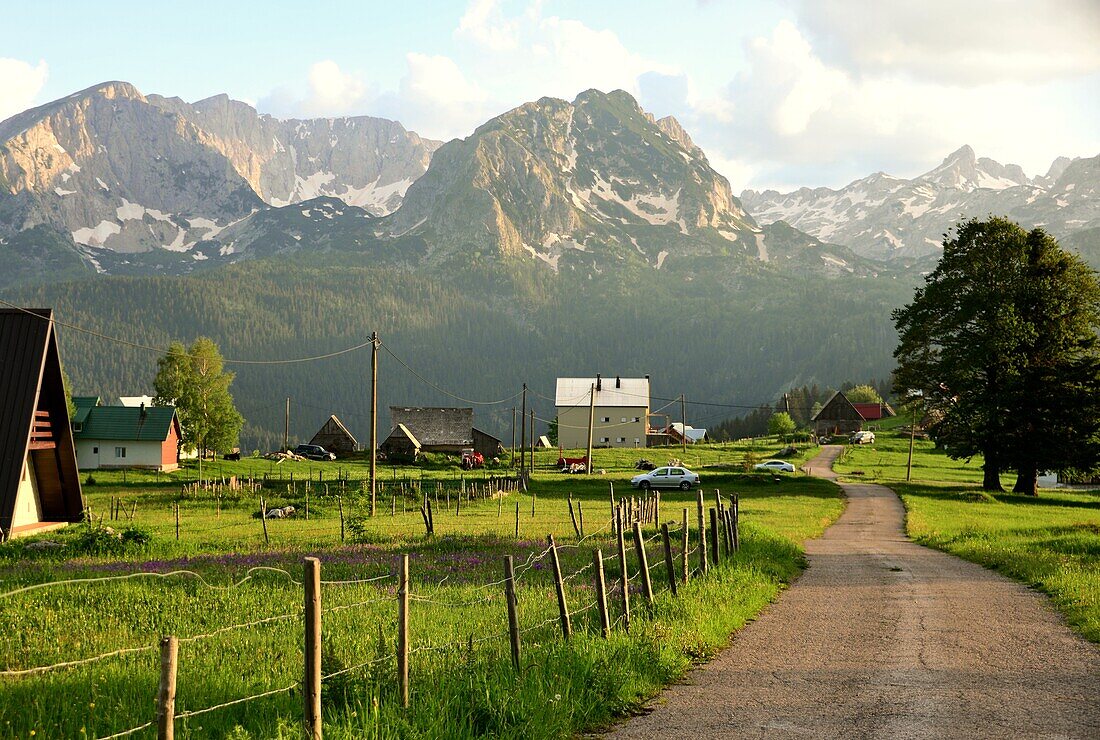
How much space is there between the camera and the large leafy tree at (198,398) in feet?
344

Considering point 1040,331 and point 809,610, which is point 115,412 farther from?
point 809,610

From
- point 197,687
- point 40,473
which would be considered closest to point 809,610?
point 197,687

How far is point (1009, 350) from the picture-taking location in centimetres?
5444

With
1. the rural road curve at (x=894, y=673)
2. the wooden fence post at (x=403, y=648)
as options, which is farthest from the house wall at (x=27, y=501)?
the wooden fence post at (x=403, y=648)

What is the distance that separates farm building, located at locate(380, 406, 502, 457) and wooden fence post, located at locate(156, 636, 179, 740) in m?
109

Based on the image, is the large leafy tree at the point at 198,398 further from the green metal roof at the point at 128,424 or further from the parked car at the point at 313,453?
the green metal roof at the point at 128,424

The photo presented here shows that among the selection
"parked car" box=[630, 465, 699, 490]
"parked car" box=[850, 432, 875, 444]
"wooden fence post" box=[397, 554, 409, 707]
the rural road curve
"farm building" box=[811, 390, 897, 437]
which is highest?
"farm building" box=[811, 390, 897, 437]

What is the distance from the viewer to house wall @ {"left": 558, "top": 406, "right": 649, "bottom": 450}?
13100cm

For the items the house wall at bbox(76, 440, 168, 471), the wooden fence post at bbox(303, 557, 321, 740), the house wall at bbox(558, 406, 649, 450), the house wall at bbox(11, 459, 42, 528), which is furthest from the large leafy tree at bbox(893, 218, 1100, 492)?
the house wall at bbox(558, 406, 649, 450)

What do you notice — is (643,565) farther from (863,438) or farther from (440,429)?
(863,438)

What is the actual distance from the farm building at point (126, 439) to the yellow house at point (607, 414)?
56807 millimetres

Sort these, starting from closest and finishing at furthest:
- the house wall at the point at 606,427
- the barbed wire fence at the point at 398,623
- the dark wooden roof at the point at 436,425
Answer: the barbed wire fence at the point at 398,623
the dark wooden roof at the point at 436,425
the house wall at the point at 606,427

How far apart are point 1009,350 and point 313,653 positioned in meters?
53.9

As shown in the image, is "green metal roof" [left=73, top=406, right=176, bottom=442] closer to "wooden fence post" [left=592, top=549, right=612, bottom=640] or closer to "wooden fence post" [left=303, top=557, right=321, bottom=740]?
"wooden fence post" [left=592, top=549, right=612, bottom=640]
